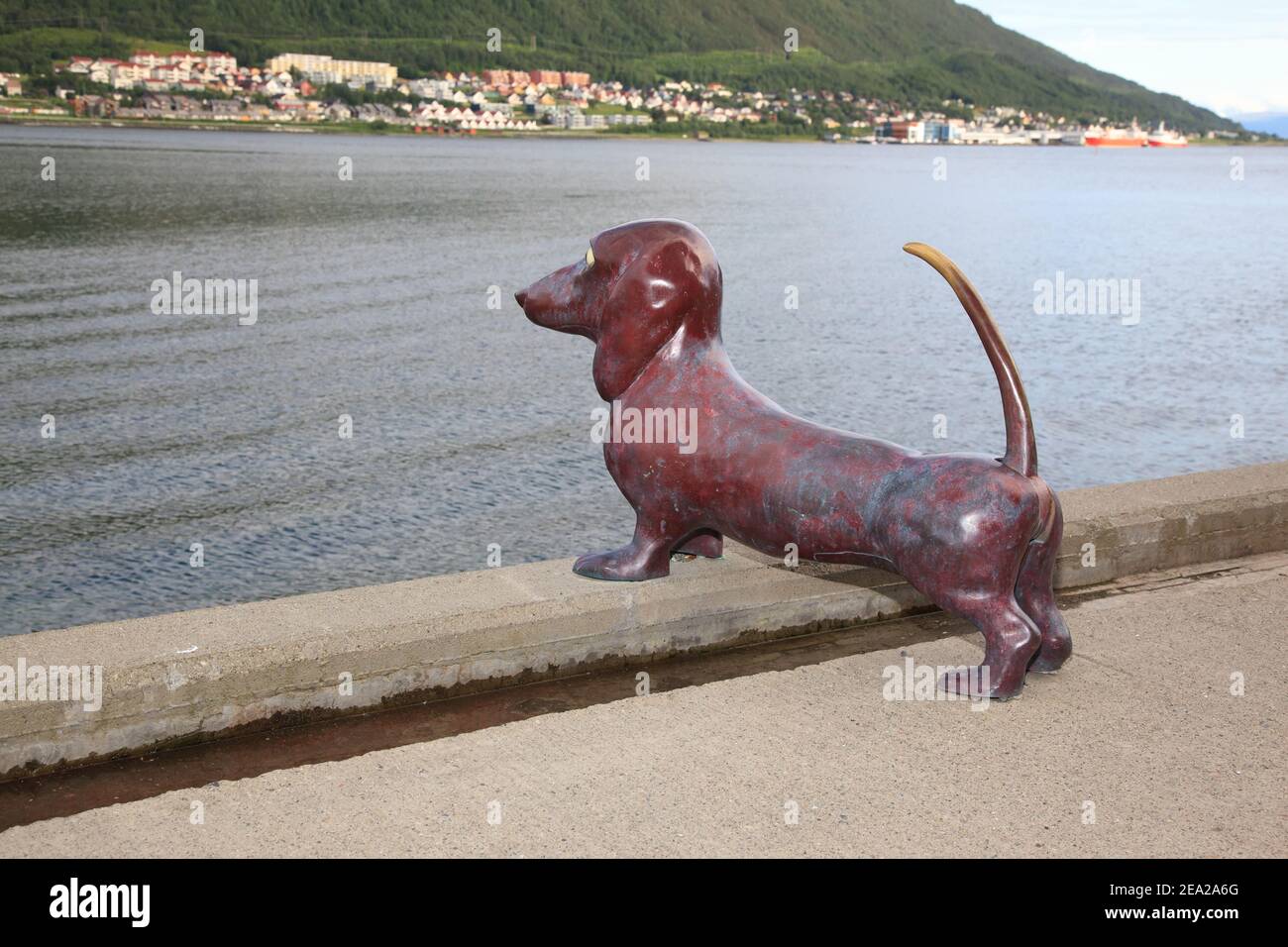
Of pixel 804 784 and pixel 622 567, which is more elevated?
pixel 622 567

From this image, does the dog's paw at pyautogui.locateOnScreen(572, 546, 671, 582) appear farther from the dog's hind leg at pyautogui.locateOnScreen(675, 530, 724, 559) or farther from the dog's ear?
the dog's ear

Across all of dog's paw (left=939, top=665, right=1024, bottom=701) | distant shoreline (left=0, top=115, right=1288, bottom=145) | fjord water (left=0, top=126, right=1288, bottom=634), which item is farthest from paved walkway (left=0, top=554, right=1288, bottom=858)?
distant shoreline (left=0, top=115, right=1288, bottom=145)

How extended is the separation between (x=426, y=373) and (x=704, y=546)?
412 inches

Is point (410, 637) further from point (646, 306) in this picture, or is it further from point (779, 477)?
point (646, 306)

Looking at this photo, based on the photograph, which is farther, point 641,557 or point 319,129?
point 319,129

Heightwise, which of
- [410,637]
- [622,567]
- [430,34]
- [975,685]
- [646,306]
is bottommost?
[975,685]

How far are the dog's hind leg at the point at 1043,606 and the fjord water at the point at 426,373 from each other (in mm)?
4711

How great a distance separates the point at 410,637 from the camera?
15.9ft

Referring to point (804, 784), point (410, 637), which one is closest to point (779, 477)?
point (804, 784)

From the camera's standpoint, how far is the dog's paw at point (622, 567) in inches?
212

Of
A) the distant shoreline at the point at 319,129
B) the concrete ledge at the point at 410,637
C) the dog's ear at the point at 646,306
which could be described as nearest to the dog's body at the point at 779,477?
the dog's ear at the point at 646,306

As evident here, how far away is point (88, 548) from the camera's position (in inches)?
368

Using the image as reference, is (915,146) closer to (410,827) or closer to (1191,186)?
(1191,186)
